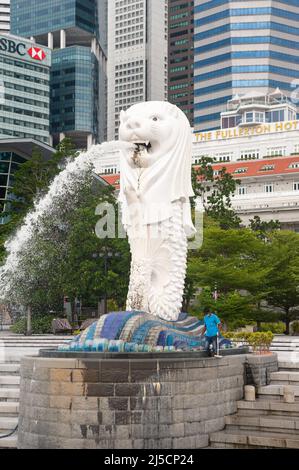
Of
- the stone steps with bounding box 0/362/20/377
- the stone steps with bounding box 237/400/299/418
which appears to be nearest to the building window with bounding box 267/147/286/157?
the stone steps with bounding box 0/362/20/377

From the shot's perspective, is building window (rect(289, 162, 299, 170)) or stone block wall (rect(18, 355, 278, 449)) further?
building window (rect(289, 162, 299, 170))

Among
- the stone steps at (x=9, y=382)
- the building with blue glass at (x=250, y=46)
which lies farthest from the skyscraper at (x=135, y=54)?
the stone steps at (x=9, y=382)

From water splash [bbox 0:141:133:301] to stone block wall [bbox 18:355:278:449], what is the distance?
25006 mm

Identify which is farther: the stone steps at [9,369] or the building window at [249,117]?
the building window at [249,117]

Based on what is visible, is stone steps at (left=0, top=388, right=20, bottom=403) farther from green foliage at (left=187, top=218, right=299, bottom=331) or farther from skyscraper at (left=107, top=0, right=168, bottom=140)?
skyscraper at (left=107, top=0, right=168, bottom=140)

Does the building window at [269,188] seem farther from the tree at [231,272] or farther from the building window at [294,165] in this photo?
the tree at [231,272]

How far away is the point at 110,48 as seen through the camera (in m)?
179

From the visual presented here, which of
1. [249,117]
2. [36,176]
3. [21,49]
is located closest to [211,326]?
[36,176]

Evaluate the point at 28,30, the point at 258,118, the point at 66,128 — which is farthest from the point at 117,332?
the point at 28,30

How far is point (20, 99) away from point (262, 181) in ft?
213

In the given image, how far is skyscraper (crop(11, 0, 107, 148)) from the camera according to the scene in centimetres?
14275

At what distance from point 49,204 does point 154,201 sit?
2574 cm

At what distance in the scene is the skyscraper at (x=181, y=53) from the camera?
159 meters

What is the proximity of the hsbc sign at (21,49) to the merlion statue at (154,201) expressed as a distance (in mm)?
107700
